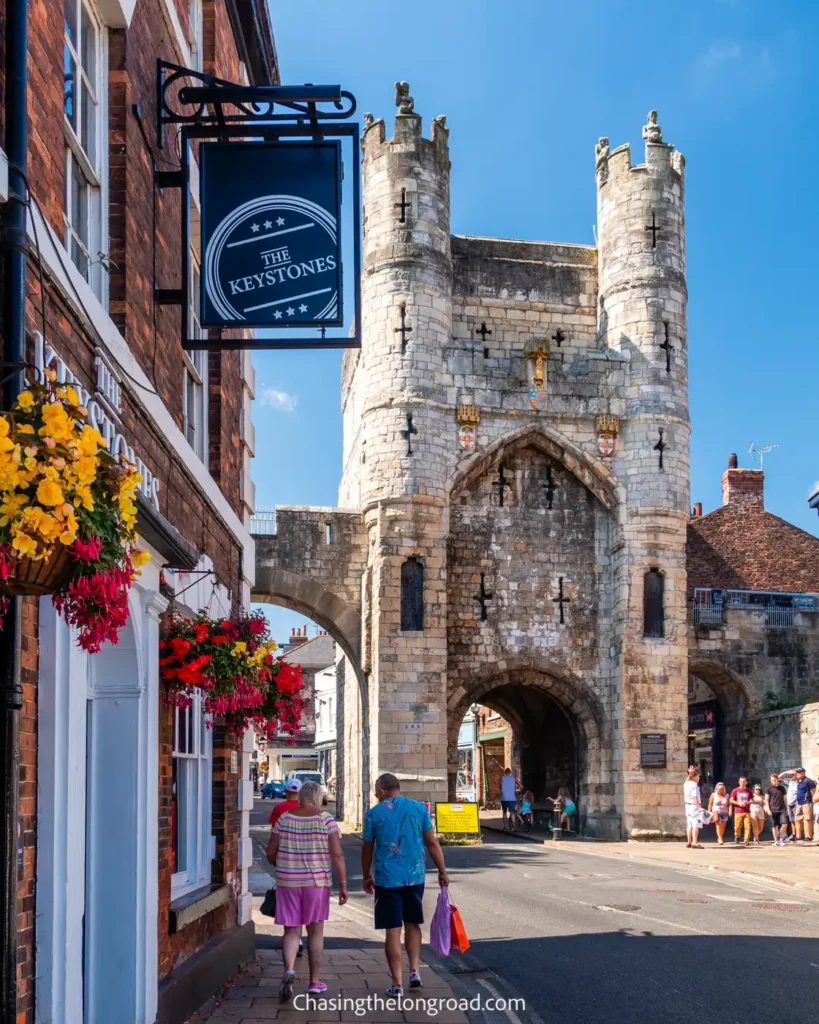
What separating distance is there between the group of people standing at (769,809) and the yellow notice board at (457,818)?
4.24 m

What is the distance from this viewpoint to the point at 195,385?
10289 mm

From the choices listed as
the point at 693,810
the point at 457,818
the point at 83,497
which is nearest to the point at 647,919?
the point at 83,497

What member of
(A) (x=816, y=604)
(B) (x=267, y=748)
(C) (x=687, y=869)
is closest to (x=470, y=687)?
(C) (x=687, y=869)

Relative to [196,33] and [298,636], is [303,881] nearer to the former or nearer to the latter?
[196,33]

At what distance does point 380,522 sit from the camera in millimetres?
27953

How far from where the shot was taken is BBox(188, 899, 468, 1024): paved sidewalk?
25.3 feet

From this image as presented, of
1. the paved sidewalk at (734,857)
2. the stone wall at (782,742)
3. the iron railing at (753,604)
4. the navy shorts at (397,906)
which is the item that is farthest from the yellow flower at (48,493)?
the iron railing at (753,604)

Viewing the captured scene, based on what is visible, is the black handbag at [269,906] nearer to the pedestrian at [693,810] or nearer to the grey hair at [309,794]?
the grey hair at [309,794]

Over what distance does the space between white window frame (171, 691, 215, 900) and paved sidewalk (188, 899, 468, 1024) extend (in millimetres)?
804

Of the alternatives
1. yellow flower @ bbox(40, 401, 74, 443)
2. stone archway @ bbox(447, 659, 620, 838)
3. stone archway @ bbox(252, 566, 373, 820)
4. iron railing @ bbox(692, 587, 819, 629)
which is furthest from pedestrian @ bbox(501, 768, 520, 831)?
yellow flower @ bbox(40, 401, 74, 443)

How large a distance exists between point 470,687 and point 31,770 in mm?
24125

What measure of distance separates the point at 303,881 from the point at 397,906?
649 millimetres

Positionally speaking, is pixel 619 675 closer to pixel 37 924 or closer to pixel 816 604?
pixel 816 604

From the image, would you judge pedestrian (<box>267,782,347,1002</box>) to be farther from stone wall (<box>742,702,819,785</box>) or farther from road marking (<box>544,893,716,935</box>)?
stone wall (<box>742,702,819,785</box>)
